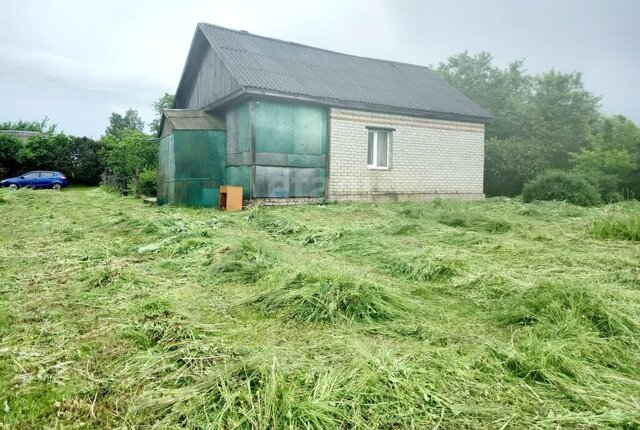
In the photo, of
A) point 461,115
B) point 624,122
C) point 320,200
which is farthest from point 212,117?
point 624,122

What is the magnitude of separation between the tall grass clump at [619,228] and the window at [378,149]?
7.62m

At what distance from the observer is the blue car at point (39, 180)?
76.0 ft

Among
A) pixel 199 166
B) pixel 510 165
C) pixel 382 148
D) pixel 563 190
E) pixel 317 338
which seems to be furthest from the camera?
pixel 510 165

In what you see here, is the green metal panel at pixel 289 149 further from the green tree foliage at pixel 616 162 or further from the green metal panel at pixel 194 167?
the green tree foliage at pixel 616 162

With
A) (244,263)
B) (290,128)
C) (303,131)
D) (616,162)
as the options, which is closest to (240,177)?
(290,128)

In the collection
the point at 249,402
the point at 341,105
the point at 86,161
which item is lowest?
the point at 249,402

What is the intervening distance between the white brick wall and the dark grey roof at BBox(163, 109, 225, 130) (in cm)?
361

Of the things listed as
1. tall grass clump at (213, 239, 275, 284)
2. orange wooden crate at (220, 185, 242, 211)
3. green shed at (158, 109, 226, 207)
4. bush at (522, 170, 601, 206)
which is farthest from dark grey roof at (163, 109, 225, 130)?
bush at (522, 170, 601, 206)

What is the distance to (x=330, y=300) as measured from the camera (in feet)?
9.68

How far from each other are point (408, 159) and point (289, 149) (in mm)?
4600

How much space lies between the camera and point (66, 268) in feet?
13.6

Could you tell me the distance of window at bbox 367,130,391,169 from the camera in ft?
43.9

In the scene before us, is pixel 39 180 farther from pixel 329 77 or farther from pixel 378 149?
pixel 378 149

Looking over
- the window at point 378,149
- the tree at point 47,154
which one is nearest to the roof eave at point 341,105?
the window at point 378,149
